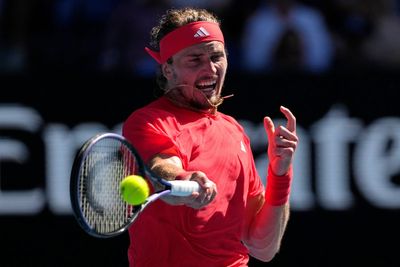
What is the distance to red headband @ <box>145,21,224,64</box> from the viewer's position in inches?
186

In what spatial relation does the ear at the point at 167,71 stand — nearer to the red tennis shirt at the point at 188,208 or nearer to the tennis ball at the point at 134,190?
the red tennis shirt at the point at 188,208

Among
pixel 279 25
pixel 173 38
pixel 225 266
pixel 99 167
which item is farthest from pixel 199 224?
pixel 279 25

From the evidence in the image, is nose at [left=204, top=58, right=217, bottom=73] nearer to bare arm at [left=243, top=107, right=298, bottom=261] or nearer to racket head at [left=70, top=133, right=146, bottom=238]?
bare arm at [left=243, top=107, right=298, bottom=261]

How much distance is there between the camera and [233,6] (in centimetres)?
962

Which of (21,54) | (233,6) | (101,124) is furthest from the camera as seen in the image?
(233,6)

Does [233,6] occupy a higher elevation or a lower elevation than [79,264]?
higher

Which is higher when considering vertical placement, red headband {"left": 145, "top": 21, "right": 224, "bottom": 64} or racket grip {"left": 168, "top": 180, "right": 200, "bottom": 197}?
red headband {"left": 145, "top": 21, "right": 224, "bottom": 64}

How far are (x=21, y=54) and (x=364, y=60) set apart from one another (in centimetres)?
288

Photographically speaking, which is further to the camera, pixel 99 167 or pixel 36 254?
pixel 36 254

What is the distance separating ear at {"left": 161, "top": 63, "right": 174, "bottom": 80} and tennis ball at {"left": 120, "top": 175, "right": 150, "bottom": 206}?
768 millimetres

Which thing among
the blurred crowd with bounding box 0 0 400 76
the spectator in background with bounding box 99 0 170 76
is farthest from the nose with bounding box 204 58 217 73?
the spectator in background with bounding box 99 0 170 76

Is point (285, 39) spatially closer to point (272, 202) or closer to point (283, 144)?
point (272, 202)

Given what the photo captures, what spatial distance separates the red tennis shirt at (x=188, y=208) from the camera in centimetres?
453

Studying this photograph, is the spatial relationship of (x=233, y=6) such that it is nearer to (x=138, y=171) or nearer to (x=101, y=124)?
(x=101, y=124)
